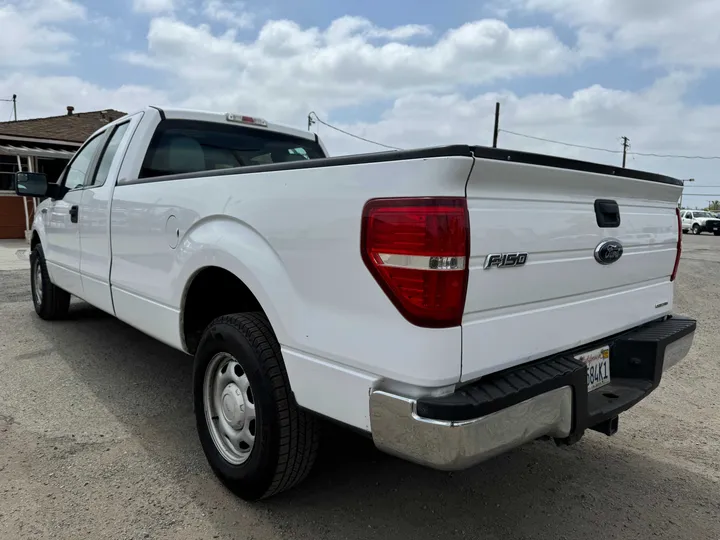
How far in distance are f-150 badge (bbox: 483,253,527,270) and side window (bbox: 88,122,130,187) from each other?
10.5 feet

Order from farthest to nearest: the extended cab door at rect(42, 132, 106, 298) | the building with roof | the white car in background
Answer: the white car in background
the building with roof
the extended cab door at rect(42, 132, 106, 298)

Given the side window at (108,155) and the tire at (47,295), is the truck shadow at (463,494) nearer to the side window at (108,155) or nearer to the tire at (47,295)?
the side window at (108,155)

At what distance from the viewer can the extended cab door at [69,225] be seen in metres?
4.49

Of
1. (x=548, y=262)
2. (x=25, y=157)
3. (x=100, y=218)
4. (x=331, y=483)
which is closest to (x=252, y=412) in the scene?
(x=331, y=483)

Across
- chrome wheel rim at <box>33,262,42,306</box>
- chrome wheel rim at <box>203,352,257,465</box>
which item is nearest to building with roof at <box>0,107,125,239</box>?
chrome wheel rim at <box>33,262,42,306</box>

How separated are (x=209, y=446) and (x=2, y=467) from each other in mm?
1117

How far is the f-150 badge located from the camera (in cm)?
187

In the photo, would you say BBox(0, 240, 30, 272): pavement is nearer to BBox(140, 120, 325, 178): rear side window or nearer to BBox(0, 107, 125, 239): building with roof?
BBox(0, 107, 125, 239): building with roof

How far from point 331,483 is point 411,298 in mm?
1442

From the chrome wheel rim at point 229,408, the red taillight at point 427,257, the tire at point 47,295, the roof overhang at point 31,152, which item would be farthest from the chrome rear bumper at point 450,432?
the roof overhang at point 31,152

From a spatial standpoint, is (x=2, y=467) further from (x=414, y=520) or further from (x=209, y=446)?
(x=414, y=520)

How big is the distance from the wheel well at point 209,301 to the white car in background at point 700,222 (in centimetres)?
4154

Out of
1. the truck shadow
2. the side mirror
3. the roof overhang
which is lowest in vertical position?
the truck shadow

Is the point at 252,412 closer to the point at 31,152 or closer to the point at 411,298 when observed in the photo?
the point at 411,298
